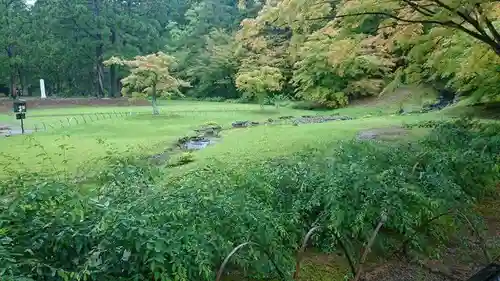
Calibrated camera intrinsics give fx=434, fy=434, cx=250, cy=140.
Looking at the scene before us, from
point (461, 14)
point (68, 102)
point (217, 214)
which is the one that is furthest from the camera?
point (68, 102)

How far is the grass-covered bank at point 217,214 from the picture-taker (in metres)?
2.41

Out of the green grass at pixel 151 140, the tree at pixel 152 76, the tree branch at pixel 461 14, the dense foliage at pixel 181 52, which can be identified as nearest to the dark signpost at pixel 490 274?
the tree branch at pixel 461 14

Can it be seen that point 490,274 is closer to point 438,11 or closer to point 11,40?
point 438,11

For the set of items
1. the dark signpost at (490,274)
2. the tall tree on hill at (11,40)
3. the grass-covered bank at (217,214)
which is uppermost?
the tall tree on hill at (11,40)

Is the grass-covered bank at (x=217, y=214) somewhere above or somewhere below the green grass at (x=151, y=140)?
above

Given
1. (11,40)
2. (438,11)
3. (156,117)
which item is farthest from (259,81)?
(11,40)

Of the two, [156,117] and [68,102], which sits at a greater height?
[68,102]

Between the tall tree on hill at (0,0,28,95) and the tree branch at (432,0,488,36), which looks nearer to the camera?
the tree branch at (432,0,488,36)

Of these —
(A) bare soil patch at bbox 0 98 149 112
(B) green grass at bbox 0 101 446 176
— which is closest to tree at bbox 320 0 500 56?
(B) green grass at bbox 0 101 446 176

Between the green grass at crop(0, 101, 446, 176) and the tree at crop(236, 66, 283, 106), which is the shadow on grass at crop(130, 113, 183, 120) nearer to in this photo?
the green grass at crop(0, 101, 446, 176)

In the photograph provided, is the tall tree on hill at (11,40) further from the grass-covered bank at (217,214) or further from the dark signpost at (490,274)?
the dark signpost at (490,274)

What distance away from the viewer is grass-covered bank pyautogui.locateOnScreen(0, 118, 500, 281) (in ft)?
7.91

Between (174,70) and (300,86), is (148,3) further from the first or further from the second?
(300,86)

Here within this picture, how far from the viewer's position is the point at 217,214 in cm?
310
